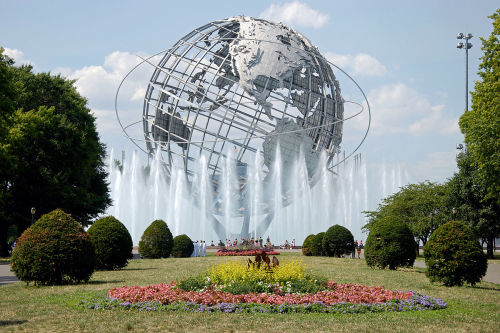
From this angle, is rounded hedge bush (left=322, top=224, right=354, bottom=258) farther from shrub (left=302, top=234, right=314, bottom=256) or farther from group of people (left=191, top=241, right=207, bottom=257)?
group of people (left=191, top=241, right=207, bottom=257)

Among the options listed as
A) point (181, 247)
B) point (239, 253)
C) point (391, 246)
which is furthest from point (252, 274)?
point (181, 247)

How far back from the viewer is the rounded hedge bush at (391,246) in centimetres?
2325

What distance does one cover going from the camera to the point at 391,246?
23328 millimetres

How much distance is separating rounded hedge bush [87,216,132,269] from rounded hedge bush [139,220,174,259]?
792 centimetres

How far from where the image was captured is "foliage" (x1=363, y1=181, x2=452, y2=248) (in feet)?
141

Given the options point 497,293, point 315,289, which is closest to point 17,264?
point 315,289

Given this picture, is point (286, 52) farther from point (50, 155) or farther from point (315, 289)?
point (315, 289)

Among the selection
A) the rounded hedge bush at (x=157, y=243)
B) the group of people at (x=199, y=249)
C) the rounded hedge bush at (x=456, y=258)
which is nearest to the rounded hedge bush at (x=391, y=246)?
the rounded hedge bush at (x=456, y=258)

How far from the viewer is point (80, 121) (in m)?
37.8

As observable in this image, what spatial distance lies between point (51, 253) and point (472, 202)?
30.0 m

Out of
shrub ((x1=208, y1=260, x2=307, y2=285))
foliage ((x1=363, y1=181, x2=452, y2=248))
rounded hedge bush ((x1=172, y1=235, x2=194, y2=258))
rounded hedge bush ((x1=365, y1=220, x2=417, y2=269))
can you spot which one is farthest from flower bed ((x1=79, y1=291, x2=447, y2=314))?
foliage ((x1=363, y1=181, x2=452, y2=248))

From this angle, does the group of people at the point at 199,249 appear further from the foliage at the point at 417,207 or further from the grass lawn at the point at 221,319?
the grass lawn at the point at 221,319

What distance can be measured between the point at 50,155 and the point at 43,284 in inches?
775

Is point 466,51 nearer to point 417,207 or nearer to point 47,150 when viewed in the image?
point 417,207
